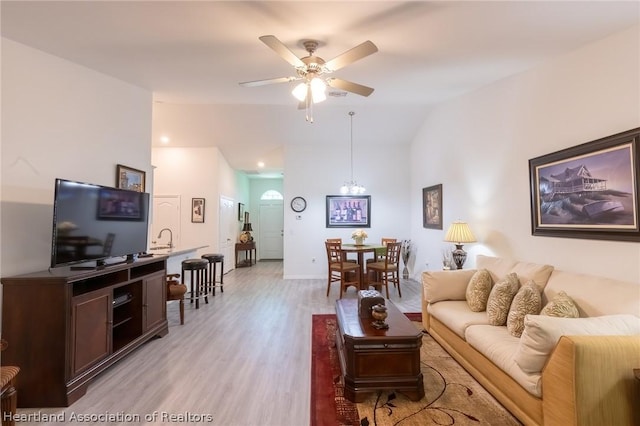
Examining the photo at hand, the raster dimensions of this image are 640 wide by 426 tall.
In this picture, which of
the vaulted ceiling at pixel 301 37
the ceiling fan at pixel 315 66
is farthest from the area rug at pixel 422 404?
the vaulted ceiling at pixel 301 37

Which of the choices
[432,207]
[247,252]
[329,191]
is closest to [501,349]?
[432,207]

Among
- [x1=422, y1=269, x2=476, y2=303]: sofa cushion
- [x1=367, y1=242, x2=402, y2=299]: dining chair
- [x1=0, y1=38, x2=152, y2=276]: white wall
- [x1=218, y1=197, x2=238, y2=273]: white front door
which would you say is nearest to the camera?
[x1=0, y1=38, x2=152, y2=276]: white wall

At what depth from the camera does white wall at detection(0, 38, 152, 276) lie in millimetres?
2463

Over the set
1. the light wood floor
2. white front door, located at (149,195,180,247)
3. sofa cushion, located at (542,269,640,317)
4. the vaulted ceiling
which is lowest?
the light wood floor

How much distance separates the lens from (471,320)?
2.70m

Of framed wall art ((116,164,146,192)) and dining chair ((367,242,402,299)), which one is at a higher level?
framed wall art ((116,164,146,192))

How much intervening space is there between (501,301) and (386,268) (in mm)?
2743

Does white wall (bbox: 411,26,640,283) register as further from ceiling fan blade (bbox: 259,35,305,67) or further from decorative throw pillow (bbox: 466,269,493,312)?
ceiling fan blade (bbox: 259,35,305,67)

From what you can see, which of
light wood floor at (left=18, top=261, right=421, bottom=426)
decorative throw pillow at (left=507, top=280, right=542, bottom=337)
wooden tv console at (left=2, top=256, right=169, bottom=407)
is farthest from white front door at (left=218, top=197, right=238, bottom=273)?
decorative throw pillow at (left=507, top=280, right=542, bottom=337)

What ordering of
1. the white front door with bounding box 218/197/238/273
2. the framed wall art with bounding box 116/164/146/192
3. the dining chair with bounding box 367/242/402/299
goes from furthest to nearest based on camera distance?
the white front door with bounding box 218/197/238/273
the dining chair with bounding box 367/242/402/299
the framed wall art with bounding box 116/164/146/192

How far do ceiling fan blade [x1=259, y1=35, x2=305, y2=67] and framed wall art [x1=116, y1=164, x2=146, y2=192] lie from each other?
240 cm

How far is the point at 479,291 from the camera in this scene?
3.01m

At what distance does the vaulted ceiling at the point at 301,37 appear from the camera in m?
2.16

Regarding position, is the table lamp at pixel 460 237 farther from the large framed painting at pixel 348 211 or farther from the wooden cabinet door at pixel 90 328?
the wooden cabinet door at pixel 90 328
